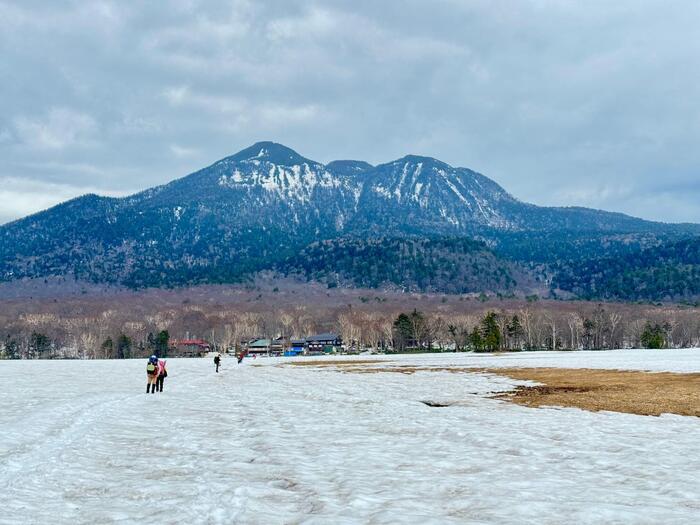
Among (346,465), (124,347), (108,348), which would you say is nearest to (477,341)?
Answer: (124,347)

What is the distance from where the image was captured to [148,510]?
11086mm

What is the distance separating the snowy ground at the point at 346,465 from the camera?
35.8ft

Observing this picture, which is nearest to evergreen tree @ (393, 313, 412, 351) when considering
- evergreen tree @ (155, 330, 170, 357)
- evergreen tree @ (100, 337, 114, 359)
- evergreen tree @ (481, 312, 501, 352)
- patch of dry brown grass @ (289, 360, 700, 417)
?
evergreen tree @ (481, 312, 501, 352)

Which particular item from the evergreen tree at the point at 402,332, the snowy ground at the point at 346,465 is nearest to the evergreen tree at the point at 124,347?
the evergreen tree at the point at 402,332

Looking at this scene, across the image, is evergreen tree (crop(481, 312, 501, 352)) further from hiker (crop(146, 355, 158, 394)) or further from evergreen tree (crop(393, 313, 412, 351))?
hiker (crop(146, 355, 158, 394))

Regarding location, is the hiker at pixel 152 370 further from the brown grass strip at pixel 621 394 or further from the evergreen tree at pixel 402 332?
the evergreen tree at pixel 402 332

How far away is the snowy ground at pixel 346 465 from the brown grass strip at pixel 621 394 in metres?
3.12

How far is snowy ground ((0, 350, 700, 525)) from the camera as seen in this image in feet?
35.8

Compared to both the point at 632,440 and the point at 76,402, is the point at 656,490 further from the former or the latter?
the point at 76,402

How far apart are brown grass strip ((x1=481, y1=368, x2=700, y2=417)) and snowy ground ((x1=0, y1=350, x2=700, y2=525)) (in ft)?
10.2

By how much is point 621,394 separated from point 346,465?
83.5ft

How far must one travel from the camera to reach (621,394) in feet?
114

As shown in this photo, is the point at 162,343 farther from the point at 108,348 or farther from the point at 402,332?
the point at 402,332

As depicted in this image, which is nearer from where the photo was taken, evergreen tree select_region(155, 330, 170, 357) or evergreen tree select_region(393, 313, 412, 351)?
evergreen tree select_region(155, 330, 170, 357)
